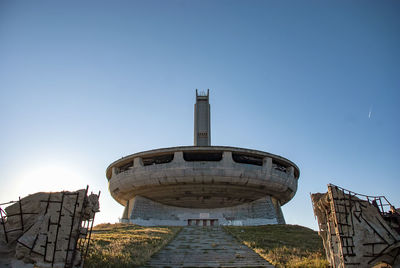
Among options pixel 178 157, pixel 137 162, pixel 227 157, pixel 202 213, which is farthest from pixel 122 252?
pixel 202 213

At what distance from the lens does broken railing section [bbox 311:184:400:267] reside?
8.74 meters

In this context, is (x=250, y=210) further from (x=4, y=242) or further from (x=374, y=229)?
(x=4, y=242)

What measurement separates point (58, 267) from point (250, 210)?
24953 millimetres

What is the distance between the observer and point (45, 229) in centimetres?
830

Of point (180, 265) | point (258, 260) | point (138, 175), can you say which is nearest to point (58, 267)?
point (180, 265)

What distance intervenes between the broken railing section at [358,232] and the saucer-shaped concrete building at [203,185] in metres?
17.7

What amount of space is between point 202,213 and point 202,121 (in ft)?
41.7

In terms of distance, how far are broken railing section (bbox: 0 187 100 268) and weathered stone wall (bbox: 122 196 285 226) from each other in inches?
840

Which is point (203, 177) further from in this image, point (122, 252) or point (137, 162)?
point (122, 252)

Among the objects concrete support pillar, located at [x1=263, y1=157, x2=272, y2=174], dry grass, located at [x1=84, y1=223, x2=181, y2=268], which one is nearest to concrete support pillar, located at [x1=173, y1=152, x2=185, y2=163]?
concrete support pillar, located at [x1=263, y1=157, x2=272, y2=174]

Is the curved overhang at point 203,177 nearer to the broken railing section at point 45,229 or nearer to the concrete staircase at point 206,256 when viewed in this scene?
the concrete staircase at point 206,256

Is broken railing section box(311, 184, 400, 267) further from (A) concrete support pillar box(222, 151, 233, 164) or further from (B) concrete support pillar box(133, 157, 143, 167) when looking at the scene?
(B) concrete support pillar box(133, 157, 143, 167)

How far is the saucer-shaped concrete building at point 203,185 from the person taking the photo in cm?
2734

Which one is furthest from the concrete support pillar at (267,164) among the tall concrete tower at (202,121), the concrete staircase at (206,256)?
the concrete staircase at (206,256)
